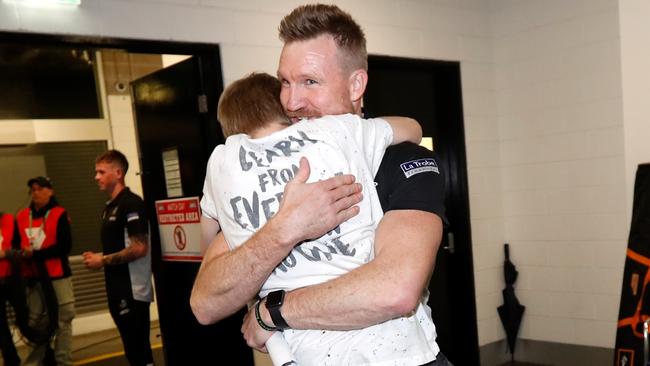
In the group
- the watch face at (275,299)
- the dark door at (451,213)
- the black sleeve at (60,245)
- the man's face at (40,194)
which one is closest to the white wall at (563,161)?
the dark door at (451,213)

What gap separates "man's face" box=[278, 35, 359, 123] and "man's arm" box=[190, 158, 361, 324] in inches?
10.5

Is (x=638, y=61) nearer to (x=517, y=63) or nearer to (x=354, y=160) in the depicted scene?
(x=517, y=63)

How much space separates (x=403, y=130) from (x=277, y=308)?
0.56 m

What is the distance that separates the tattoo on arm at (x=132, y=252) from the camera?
11.8 ft

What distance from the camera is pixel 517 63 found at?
13.4 ft

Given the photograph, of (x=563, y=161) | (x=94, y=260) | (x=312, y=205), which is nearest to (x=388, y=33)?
(x=563, y=161)

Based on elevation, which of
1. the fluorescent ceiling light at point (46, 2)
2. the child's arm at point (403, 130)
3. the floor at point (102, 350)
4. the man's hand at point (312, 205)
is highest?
the fluorescent ceiling light at point (46, 2)

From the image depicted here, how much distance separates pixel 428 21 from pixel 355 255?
10.0ft

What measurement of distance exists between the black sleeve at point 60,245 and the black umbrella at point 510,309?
11.7 ft

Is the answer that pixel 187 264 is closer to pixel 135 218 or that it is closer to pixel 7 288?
pixel 135 218

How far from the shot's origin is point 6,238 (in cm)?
447

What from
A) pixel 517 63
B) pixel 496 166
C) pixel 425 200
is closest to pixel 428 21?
pixel 517 63

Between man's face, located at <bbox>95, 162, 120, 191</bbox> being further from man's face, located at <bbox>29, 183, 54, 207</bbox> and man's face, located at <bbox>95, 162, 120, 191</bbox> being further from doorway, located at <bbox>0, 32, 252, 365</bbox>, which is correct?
man's face, located at <bbox>29, 183, 54, 207</bbox>

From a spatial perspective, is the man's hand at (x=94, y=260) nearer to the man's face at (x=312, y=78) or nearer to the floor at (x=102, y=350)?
the floor at (x=102, y=350)
